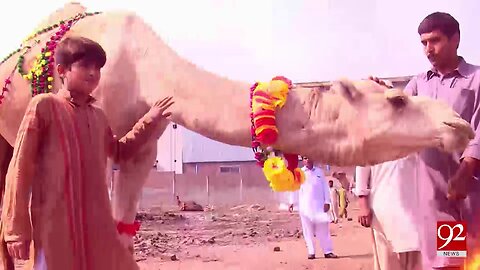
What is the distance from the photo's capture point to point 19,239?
1.19m

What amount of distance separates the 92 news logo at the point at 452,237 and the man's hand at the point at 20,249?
93cm

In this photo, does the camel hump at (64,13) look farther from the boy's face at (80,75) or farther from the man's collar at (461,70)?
the man's collar at (461,70)

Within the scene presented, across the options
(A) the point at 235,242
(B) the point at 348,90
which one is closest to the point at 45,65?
(B) the point at 348,90

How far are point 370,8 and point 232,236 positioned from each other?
206 cm

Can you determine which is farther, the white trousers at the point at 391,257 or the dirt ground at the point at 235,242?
the dirt ground at the point at 235,242

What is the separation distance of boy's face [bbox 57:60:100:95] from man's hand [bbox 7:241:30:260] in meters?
0.33

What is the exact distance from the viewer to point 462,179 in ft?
4.53

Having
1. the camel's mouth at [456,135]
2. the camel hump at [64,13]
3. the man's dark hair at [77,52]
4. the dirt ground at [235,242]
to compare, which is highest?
the camel hump at [64,13]

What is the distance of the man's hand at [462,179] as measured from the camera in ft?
4.53

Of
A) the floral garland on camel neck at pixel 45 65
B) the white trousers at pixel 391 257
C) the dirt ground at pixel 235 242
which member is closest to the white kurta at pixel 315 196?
the dirt ground at pixel 235 242

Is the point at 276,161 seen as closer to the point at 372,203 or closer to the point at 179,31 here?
the point at 372,203

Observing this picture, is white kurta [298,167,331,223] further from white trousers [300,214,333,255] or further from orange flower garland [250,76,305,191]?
orange flower garland [250,76,305,191]

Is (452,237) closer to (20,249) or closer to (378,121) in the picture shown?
(378,121)

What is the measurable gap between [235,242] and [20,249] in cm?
279
